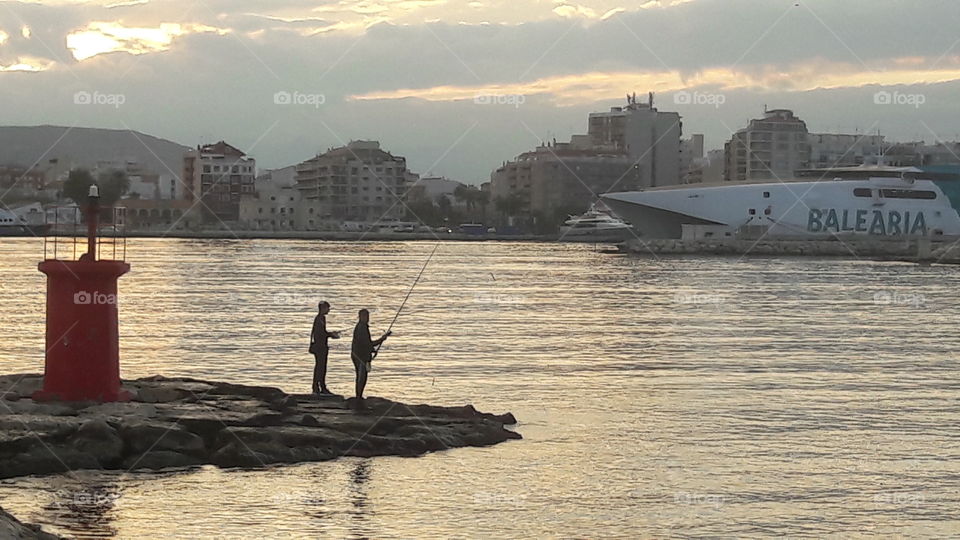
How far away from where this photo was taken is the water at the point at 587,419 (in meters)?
9.98

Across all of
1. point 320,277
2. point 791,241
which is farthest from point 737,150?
point 320,277

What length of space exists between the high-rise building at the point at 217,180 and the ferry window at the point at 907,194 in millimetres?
85464

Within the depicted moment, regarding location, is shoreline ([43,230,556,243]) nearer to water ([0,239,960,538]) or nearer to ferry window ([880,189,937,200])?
ferry window ([880,189,937,200])

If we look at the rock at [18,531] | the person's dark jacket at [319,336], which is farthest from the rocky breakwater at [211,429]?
the rock at [18,531]

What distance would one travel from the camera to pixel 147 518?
380 inches

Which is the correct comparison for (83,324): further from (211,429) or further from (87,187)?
(87,187)

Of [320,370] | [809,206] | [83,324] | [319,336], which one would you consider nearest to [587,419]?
[320,370]

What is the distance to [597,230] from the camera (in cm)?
13462

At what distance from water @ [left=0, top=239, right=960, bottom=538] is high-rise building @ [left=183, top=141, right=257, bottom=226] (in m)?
130

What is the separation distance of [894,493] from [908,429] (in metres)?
3.27

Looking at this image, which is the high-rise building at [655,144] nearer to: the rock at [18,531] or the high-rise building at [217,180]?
the high-rise building at [217,180]

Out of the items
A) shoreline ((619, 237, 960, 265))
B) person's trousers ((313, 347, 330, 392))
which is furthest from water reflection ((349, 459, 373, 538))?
shoreline ((619, 237, 960, 265))

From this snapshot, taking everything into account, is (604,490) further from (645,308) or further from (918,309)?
(918,309)

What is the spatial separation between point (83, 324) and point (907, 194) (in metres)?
90.4
